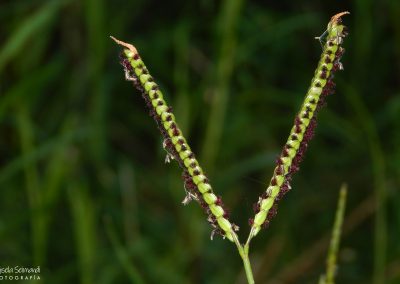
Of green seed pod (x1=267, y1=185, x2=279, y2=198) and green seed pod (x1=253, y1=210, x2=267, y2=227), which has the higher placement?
green seed pod (x1=267, y1=185, x2=279, y2=198)

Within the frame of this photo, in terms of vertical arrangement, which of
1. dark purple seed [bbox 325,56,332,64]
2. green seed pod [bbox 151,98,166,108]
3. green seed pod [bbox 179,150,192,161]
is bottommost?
green seed pod [bbox 179,150,192,161]

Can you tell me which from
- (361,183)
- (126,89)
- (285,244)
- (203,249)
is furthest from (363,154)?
(126,89)

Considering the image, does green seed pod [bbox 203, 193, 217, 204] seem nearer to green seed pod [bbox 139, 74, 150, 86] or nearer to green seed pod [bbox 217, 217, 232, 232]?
green seed pod [bbox 217, 217, 232, 232]

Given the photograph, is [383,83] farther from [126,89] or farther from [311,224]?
[126,89]

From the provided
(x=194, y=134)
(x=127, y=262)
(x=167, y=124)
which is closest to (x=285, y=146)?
(x=167, y=124)

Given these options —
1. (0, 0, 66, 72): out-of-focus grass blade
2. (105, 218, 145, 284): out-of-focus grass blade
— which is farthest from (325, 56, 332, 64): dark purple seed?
(0, 0, 66, 72): out-of-focus grass blade

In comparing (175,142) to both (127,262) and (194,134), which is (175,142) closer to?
(127,262)

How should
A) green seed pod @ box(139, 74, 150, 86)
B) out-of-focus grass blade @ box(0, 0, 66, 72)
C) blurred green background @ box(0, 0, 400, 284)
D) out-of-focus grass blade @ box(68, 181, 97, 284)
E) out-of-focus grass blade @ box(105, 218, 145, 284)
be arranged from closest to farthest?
green seed pod @ box(139, 74, 150, 86) < out-of-focus grass blade @ box(105, 218, 145, 284) < out-of-focus grass blade @ box(68, 181, 97, 284) < out-of-focus grass blade @ box(0, 0, 66, 72) < blurred green background @ box(0, 0, 400, 284)
